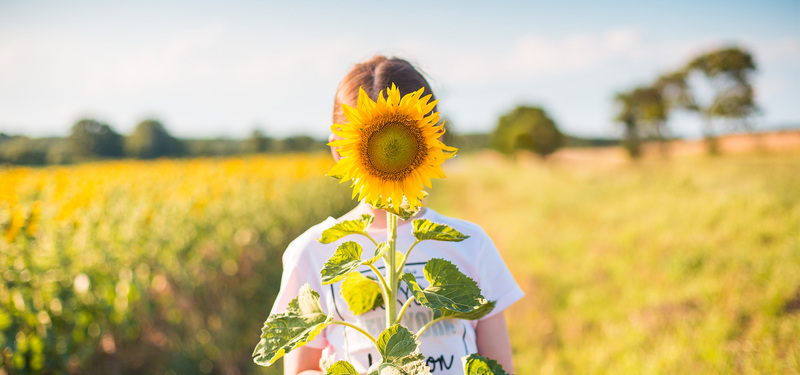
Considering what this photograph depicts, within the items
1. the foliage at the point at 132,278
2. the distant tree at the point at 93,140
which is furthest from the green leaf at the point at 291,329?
the distant tree at the point at 93,140

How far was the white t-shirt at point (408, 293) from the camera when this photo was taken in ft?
4.26

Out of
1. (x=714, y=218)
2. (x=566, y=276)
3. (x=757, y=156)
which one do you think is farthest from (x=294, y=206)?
(x=757, y=156)

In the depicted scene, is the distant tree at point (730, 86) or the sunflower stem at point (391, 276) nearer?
the sunflower stem at point (391, 276)

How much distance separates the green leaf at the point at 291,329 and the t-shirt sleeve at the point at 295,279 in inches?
16.7

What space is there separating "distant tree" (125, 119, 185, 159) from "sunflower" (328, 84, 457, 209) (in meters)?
11.4

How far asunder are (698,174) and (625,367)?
10.6 m

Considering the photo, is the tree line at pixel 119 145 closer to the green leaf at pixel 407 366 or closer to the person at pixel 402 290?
the person at pixel 402 290

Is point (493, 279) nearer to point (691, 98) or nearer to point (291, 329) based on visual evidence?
point (291, 329)

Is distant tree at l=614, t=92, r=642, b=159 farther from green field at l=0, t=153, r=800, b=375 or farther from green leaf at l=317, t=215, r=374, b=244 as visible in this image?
green leaf at l=317, t=215, r=374, b=244

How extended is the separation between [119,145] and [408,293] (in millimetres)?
9310

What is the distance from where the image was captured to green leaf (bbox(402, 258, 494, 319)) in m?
0.80

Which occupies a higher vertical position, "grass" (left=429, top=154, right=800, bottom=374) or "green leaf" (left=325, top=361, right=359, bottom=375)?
"green leaf" (left=325, top=361, right=359, bottom=375)

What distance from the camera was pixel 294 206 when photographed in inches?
290

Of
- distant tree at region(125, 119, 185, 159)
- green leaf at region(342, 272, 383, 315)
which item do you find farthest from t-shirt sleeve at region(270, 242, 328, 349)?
distant tree at region(125, 119, 185, 159)
